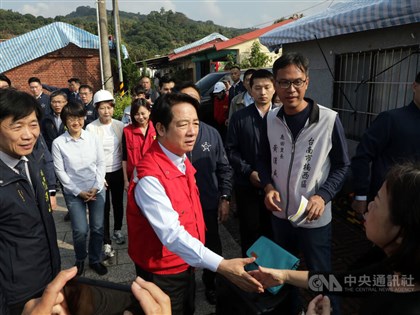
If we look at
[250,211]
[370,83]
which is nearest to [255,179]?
[250,211]

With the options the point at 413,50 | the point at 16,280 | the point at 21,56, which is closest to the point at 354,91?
the point at 413,50


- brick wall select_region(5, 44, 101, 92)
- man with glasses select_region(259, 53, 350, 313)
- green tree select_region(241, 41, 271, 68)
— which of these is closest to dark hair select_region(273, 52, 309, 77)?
man with glasses select_region(259, 53, 350, 313)

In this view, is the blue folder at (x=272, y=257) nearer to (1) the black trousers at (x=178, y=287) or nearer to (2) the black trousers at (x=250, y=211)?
(1) the black trousers at (x=178, y=287)

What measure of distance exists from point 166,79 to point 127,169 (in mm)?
2100

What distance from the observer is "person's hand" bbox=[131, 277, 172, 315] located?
0.90 metres

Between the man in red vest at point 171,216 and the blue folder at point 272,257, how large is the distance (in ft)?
0.98

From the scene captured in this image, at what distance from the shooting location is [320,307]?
1.34 m

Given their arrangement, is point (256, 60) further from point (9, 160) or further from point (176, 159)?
point (9, 160)

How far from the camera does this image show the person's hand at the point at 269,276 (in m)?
1.65

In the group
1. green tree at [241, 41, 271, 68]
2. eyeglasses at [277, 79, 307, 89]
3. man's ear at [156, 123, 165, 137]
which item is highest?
green tree at [241, 41, 271, 68]

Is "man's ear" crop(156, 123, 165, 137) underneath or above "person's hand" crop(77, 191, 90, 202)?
above

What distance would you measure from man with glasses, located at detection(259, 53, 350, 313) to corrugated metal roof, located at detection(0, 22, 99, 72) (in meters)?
16.2

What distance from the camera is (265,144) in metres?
2.65

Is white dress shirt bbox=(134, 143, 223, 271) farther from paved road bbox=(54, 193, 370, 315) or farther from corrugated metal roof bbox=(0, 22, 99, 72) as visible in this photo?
corrugated metal roof bbox=(0, 22, 99, 72)
